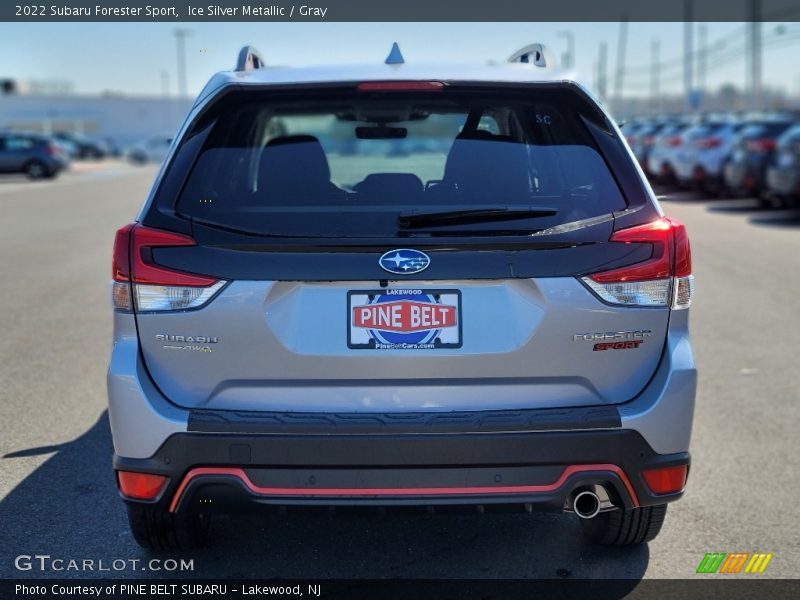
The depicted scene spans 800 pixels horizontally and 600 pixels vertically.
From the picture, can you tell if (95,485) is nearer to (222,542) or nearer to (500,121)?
(222,542)

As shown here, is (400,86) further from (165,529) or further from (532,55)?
(165,529)

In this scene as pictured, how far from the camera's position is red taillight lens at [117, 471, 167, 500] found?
3.49m

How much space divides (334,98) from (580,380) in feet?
4.15

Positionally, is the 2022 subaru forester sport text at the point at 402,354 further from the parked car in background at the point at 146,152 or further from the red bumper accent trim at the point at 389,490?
the parked car in background at the point at 146,152

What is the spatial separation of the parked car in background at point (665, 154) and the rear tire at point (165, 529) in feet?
76.7

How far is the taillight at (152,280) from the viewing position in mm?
3418

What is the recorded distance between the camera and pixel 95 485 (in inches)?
195

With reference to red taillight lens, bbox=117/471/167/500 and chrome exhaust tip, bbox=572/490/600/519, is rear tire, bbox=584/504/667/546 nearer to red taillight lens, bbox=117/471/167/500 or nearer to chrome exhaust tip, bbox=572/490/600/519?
chrome exhaust tip, bbox=572/490/600/519

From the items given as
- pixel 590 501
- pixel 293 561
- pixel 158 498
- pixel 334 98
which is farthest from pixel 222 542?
pixel 334 98

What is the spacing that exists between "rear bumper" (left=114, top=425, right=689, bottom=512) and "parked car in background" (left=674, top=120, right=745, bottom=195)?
2030cm

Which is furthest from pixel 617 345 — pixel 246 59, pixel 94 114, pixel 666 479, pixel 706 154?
pixel 94 114

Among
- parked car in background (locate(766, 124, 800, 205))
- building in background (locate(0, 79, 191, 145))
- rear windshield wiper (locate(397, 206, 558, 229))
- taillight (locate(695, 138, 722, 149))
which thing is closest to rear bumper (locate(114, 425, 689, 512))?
rear windshield wiper (locate(397, 206, 558, 229))

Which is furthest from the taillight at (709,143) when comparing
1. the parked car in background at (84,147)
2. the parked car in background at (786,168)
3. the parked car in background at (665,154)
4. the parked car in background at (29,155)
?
the parked car in background at (84,147)

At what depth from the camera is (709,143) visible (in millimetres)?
24016
